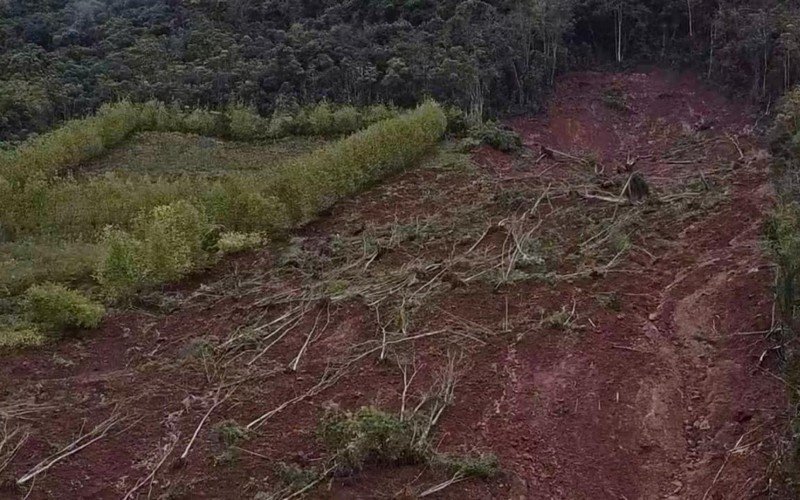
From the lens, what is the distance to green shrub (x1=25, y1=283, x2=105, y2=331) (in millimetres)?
10648

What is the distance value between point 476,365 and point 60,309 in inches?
219

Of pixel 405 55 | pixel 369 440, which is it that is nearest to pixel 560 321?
pixel 369 440

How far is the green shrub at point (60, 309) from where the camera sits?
10648 millimetres

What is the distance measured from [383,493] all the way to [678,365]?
4058mm

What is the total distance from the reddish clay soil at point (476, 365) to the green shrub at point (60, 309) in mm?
244

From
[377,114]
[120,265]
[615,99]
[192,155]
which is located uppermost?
[120,265]

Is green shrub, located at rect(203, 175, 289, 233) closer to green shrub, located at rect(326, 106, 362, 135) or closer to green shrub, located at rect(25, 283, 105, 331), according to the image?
green shrub, located at rect(25, 283, 105, 331)

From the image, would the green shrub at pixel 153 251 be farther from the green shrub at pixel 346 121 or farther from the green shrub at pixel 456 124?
the green shrub at pixel 346 121

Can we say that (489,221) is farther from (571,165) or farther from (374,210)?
(571,165)

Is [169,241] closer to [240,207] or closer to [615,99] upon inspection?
[240,207]

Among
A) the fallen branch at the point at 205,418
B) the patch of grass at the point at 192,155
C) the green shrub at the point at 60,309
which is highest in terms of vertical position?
the green shrub at the point at 60,309

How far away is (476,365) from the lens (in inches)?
363

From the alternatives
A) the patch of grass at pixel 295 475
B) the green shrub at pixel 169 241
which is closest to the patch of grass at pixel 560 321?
the patch of grass at pixel 295 475

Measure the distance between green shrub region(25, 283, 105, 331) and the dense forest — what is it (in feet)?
51.3
